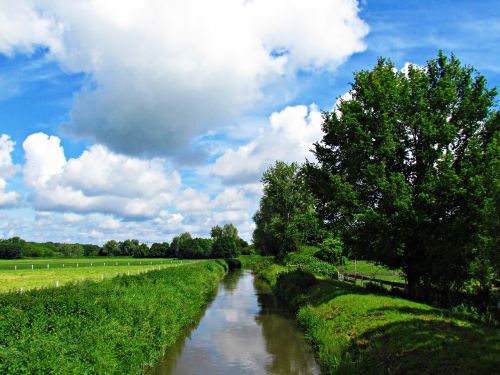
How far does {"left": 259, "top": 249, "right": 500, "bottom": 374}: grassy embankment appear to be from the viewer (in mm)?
11820

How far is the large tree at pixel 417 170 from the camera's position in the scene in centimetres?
2394

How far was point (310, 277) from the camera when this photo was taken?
1437 inches

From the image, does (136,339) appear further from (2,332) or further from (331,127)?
(331,127)

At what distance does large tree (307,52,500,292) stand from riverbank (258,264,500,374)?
4.61 meters

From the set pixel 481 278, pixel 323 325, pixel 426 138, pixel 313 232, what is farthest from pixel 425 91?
pixel 313 232

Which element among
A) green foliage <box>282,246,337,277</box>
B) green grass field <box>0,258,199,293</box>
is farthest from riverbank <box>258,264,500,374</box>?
green foliage <box>282,246,337,277</box>

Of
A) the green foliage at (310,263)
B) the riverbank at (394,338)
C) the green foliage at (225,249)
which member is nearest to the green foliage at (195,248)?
the green foliage at (225,249)

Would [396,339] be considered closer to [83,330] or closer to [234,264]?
[83,330]

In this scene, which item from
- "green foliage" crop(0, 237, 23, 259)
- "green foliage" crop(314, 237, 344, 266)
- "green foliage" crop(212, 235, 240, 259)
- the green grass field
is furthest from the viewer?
"green foliage" crop(0, 237, 23, 259)

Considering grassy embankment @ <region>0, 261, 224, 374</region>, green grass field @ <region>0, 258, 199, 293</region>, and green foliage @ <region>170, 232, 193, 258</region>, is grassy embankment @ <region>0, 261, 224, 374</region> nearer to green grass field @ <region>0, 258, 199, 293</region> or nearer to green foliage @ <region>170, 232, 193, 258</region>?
green grass field @ <region>0, 258, 199, 293</region>

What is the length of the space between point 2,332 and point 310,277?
27.9 m

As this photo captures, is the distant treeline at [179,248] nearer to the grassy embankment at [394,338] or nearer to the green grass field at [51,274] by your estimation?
the green grass field at [51,274]

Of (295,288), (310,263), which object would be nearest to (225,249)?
(310,263)

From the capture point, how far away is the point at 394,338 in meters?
14.7
